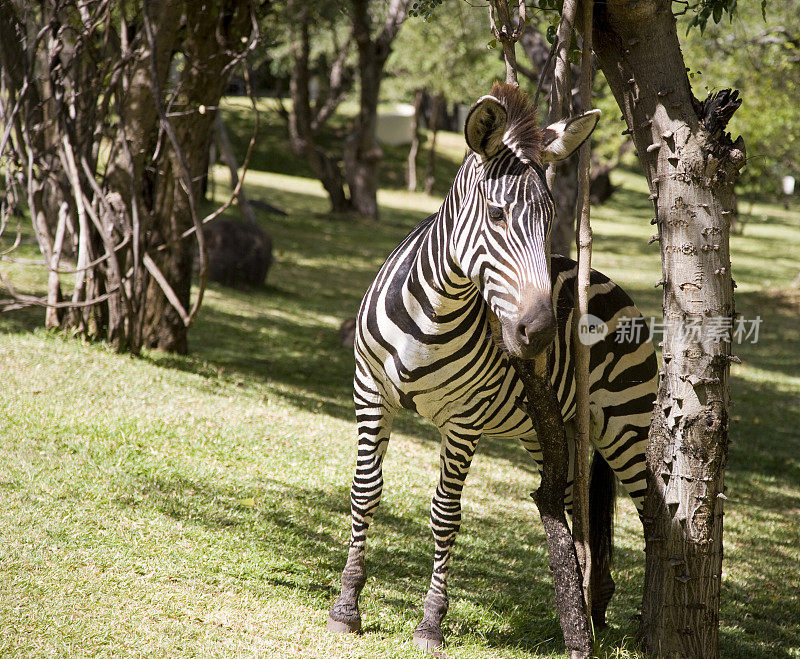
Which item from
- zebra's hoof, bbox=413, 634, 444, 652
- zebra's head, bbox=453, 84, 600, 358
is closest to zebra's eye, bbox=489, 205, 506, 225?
zebra's head, bbox=453, 84, 600, 358

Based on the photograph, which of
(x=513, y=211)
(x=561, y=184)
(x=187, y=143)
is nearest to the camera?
(x=513, y=211)

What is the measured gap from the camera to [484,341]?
3.54m

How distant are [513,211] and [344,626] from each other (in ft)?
7.19

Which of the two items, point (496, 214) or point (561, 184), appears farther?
point (561, 184)

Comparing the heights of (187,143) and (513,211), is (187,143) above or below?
above

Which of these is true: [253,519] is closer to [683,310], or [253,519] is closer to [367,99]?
[683,310]

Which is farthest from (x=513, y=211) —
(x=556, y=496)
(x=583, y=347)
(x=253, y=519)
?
(x=253, y=519)

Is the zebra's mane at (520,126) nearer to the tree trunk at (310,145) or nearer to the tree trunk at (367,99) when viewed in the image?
the tree trunk at (367,99)

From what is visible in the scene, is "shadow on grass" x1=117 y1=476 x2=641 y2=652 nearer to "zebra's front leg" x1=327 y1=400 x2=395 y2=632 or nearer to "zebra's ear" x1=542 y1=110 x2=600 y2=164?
"zebra's front leg" x1=327 y1=400 x2=395 y2=632

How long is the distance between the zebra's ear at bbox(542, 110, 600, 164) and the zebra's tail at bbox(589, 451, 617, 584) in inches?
77.0

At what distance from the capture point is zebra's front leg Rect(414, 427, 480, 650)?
3674mm

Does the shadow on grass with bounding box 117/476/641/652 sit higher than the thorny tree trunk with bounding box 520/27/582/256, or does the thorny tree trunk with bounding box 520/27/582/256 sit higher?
the thorny tree trunk with bounding box 520/27/582/256

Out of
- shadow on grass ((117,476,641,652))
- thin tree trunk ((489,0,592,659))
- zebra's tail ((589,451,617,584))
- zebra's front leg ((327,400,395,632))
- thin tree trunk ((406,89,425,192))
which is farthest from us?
thin tree trunk ((406,89,425,192))

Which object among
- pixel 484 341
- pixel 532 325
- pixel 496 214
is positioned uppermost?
pixel 496 214
